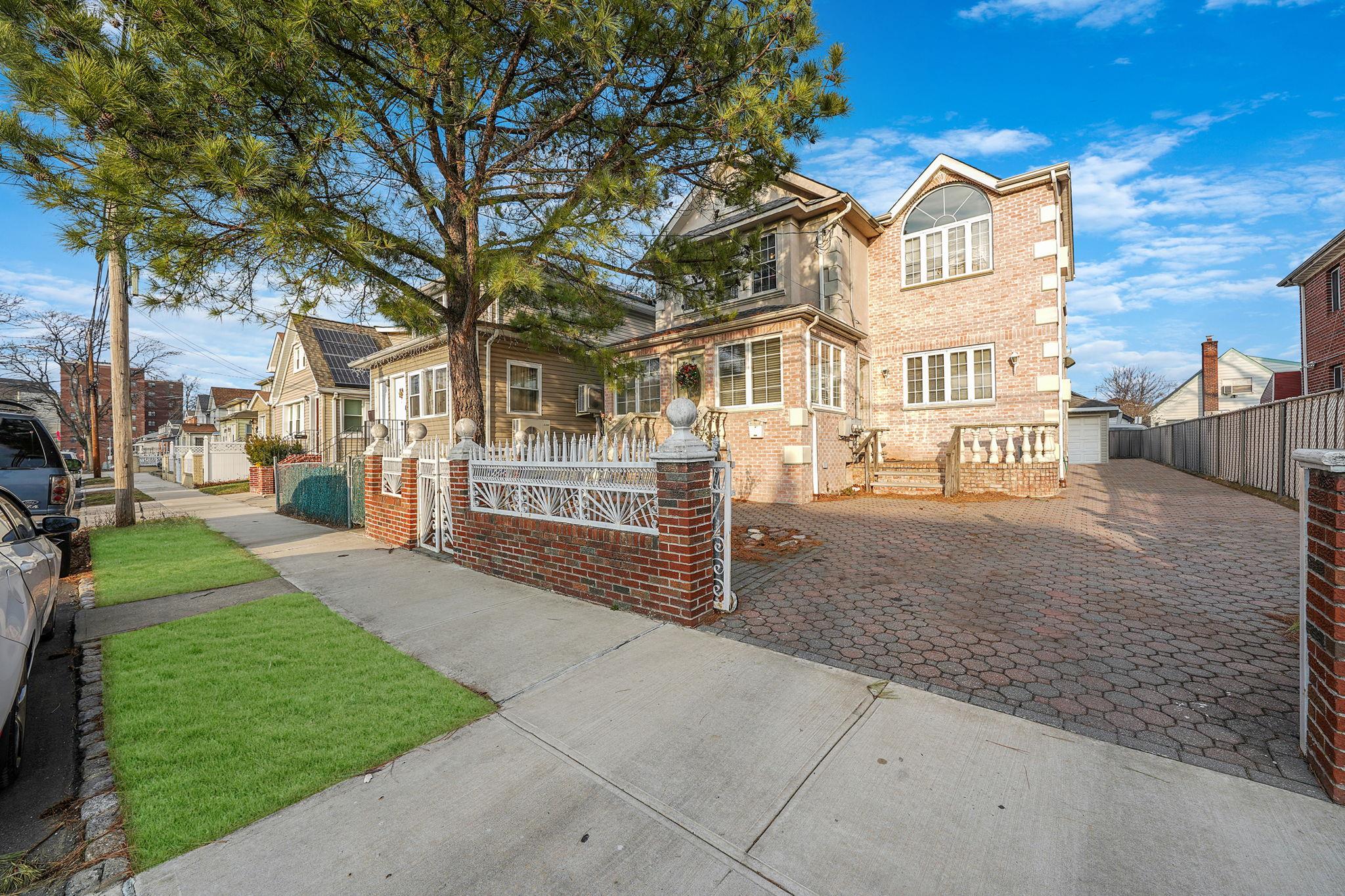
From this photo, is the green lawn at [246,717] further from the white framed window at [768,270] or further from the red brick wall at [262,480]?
the red brick wall at [262,480]

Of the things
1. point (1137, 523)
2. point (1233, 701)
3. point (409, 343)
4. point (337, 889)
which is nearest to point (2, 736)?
point (337, 889)

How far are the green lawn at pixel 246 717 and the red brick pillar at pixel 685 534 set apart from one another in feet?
5.29

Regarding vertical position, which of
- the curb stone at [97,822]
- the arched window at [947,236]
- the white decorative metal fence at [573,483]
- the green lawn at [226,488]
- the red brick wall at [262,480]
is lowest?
the curb stone at [97,822]

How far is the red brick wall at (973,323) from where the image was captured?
1182cm

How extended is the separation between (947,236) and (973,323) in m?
2.37

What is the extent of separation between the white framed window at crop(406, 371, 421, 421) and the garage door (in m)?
25.6

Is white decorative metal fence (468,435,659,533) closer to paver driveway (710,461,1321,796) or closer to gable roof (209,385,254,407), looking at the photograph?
paver driveway (710,461,1321,796)

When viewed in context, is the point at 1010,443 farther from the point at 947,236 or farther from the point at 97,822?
the point at 97,822

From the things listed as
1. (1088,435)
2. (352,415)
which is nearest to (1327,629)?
(352,415)

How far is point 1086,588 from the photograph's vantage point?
187 inches

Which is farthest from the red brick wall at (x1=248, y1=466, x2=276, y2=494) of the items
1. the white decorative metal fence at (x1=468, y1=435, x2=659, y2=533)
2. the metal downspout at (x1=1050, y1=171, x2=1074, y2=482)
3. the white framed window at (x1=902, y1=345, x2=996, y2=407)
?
the metal downspout at (x1=1050, y1=171, x2=1074, y2=482)

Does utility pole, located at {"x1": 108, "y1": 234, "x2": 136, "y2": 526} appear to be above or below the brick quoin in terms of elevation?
above

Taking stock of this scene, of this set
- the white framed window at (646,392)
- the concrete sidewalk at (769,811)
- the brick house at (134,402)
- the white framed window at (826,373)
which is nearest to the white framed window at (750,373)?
the white framed window at (826,373)

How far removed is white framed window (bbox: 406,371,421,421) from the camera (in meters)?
15.7
